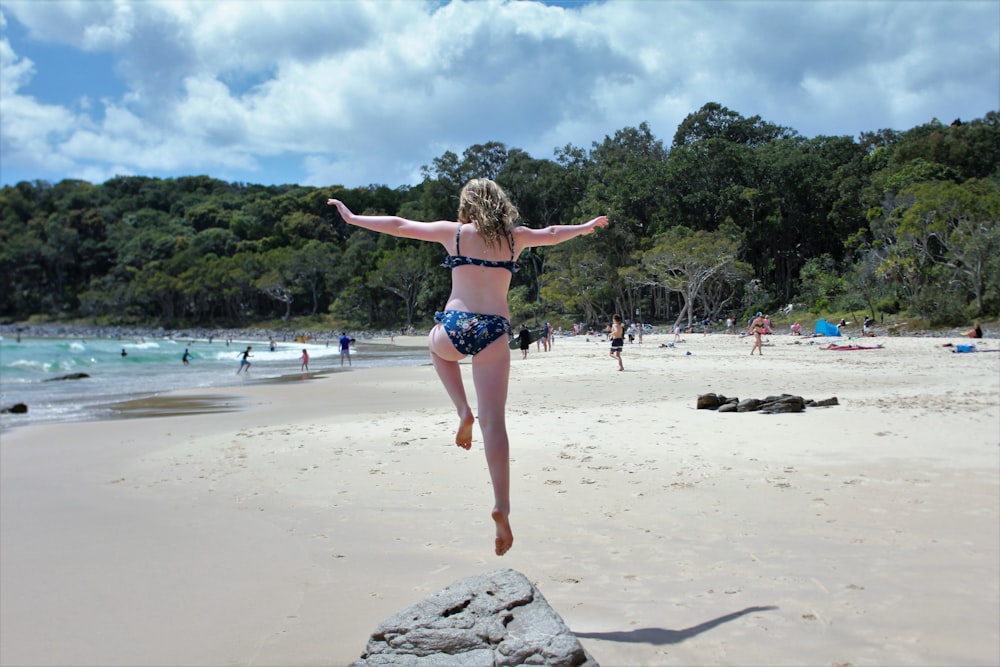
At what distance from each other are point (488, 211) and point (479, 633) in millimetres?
1917

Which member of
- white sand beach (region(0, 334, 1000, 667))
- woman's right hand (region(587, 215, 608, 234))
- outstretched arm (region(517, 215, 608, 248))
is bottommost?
white sand beach (region(0, 334, 1000, 667))

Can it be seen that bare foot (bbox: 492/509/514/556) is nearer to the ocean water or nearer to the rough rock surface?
the rough rock surface

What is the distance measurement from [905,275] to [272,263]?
64.7m

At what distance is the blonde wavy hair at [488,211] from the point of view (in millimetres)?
3180

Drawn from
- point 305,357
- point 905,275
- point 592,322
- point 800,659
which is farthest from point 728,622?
point 592,322

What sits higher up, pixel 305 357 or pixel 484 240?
Answer: pixel 484 240

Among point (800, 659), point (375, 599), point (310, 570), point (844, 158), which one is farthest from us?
point (844, 158)

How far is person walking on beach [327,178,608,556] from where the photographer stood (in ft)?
10.0

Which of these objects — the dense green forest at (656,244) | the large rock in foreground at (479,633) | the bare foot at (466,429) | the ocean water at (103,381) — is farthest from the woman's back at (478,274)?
the dense green forest at (656,244)

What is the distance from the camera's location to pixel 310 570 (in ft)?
17.8

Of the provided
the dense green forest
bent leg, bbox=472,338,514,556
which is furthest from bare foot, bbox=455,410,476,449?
the dense green forest

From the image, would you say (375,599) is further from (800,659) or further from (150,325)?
(150,325)

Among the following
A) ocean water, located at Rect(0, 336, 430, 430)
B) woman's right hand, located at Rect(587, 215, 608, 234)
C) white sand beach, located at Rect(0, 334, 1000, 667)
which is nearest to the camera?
woman's right hand, located at Rect(587, 215, 608, 234)

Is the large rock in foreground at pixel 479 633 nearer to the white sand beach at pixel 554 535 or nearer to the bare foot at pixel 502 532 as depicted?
the bare foot at pixel 502 532
